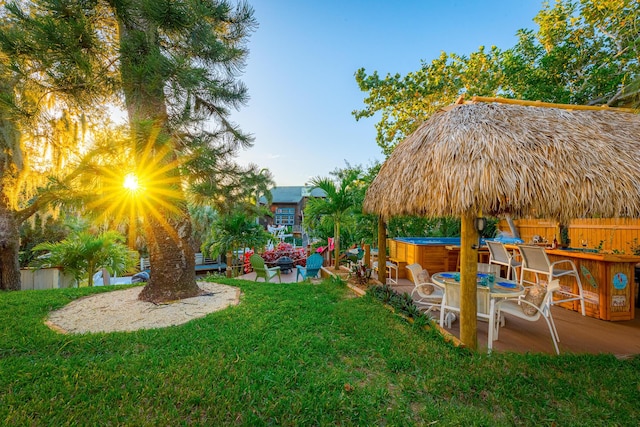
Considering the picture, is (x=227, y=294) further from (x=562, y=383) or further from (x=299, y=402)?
(x=562, y=383)

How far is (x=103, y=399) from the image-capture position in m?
2.39

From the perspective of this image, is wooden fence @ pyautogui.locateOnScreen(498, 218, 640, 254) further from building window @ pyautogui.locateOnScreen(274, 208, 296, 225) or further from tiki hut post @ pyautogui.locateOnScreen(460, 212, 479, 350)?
building window @ pyautogui.locateOnScreen(274, 208, 296, 225)

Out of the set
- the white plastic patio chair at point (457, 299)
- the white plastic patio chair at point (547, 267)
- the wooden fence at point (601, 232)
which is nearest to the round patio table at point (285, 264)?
the wooden fence at point (601, 232)

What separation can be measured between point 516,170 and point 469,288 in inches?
58.5

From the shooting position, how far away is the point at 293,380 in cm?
279

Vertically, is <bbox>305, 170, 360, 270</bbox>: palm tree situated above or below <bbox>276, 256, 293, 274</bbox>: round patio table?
above

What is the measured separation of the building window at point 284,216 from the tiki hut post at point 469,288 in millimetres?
28345

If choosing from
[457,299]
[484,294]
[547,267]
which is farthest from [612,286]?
[457,299]

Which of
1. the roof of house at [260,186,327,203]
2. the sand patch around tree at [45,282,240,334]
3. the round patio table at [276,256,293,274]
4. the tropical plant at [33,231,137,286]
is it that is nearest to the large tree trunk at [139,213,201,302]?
the sand patch around tree at [45,282,240,334]

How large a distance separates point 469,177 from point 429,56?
1215 centimetres

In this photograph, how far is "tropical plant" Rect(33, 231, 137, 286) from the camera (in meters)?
7.54

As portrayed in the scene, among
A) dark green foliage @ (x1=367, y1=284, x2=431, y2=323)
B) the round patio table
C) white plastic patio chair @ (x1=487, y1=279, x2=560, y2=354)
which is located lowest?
the round patio table

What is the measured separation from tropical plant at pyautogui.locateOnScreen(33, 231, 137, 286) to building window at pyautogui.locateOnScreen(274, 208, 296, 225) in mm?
23318

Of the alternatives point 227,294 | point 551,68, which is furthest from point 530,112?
point 551,68
